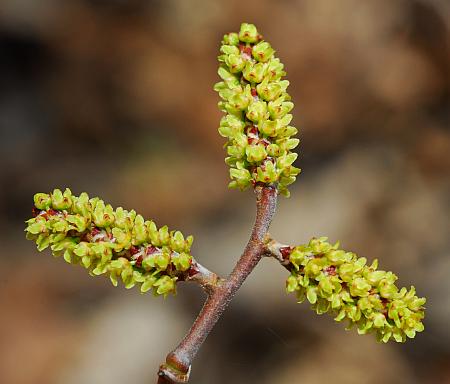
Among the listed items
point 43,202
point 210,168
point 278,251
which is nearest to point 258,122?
point 278,251

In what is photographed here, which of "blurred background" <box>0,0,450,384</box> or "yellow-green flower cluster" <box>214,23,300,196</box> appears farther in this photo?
"blurred background" <box>0,0,450,384</box>

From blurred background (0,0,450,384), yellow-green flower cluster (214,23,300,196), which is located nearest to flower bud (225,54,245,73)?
yellow-green flower cluster (214,23,300,196)

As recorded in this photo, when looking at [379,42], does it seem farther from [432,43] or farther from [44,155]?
[44,155]

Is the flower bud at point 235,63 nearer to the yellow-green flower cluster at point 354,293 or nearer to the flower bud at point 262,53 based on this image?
the flower bud at point 262,53

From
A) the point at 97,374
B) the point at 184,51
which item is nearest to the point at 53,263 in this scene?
the point at 97,374

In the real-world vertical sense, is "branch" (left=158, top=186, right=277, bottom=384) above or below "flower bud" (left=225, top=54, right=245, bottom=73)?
below

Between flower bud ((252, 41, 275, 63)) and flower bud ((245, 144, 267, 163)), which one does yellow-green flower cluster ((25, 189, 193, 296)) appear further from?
flower bud ((252, 41, 275, 63))
